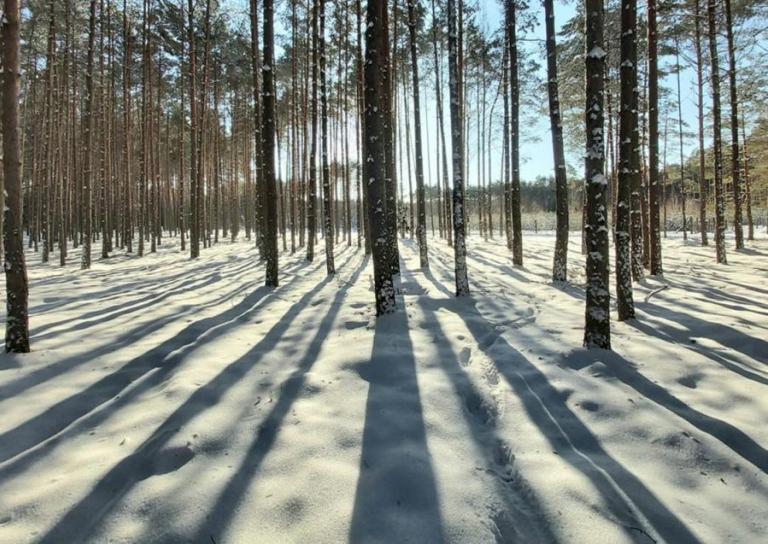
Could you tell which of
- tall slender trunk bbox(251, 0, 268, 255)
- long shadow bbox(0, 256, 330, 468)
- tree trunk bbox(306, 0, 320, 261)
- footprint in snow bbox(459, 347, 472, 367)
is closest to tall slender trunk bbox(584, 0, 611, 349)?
footprint in snow bbox(459, 347, 472, 367)

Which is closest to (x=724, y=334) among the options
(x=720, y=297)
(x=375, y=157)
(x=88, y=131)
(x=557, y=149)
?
(x=720, y=297)

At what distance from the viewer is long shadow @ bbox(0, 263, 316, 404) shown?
3991 millimetres

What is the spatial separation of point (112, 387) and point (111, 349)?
1206 millimetres

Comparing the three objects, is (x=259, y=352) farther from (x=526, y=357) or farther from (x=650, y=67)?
(x=650, y=67)

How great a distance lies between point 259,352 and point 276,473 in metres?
2.41

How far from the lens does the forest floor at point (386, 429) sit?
2.34 metres

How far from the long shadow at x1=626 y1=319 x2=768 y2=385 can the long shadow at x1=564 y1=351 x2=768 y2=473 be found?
0.93m

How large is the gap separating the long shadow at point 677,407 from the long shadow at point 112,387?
13.9 ft

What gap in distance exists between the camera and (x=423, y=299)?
7.75 meters

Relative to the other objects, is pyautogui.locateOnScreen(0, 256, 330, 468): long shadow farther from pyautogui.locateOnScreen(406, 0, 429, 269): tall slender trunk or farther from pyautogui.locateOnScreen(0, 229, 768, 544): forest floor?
pyautogui.locateOnScreen(406, 0, 429, 269): tall slender trunk

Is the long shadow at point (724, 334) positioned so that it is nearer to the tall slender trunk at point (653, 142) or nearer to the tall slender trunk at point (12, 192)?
the tall slender trunk at point (653, 142)

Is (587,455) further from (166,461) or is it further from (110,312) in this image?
(110,312)

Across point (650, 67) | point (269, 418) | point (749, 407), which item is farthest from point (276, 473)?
point (650, 67)

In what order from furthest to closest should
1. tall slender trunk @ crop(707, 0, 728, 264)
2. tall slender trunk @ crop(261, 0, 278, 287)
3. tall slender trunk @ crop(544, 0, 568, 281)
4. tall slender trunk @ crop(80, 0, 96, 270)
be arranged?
tall slender trunk @ crop(80, 0, 96, 270) < tall slender trunk @ crop(707, 0, 728, 264) < tall slender trunk @ crop(544, 0, 568, 281) < tall slender trunk @ crop(261, 0, 278, 287)
